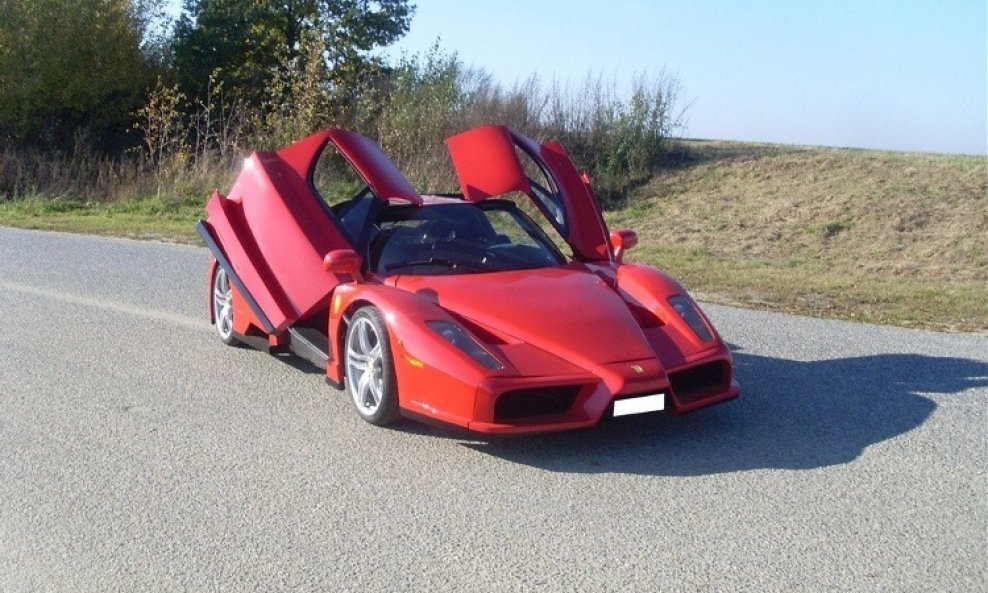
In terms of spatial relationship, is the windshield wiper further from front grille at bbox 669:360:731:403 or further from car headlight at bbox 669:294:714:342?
front grille at bbox 669:360:731:403

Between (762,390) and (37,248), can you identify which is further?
(37,248)

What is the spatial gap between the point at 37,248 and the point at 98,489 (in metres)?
10.6

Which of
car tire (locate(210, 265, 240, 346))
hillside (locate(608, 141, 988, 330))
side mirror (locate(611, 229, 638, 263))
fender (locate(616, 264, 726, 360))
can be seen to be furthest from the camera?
hillside (locate(608, 141, 988, 330))

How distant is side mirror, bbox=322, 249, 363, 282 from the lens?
635 cm

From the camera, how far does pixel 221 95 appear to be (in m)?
39.8

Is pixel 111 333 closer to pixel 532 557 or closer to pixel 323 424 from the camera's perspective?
pixel 323 424

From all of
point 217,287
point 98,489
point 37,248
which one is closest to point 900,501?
point 98,489

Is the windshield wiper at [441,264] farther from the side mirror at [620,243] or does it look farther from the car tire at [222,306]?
the car tire at [222,306]

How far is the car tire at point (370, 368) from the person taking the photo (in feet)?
19.1

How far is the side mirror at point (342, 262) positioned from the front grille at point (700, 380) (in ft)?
6.27

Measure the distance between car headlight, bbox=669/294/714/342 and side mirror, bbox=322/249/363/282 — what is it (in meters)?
1.82

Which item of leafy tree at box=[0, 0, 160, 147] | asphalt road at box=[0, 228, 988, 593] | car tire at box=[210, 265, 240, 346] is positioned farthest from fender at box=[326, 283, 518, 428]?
leafy tree at box=[0, 0, 160, 147]

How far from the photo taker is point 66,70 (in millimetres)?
34156

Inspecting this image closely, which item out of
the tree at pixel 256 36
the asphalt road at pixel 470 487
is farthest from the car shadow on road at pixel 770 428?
the tree at pixel 256 36
